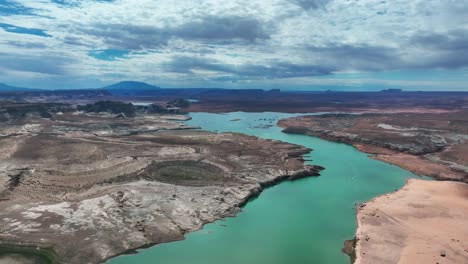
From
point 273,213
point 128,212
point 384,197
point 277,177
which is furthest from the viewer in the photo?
point 277,177

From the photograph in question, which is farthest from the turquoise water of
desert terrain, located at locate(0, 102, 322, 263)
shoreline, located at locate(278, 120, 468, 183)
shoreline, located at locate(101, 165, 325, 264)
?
shoreline, located at locate(278, 120, 468, 183)

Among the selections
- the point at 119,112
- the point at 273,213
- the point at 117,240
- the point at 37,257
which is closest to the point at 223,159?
the point at 273,213

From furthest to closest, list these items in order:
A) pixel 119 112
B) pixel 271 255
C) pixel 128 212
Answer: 1. pixel 119 112
2. pixel 128 212
3. pixel 271 255

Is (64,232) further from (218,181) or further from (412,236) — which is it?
(412,236)

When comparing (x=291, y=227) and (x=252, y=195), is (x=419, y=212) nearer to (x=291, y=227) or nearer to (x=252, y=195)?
(x=291, y=227)

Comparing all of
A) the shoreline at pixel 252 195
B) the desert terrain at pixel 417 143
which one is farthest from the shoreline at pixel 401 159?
the shoreline at pixel 252 195

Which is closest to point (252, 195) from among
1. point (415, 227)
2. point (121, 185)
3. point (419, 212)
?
point (121, 185)

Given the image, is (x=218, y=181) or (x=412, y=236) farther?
(x=218, y=181)
